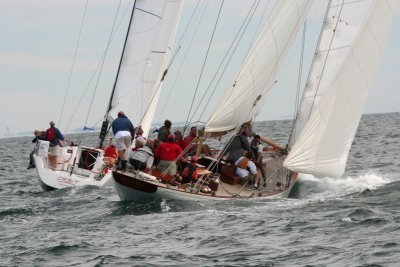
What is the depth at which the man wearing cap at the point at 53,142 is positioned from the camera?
2362 centimetres

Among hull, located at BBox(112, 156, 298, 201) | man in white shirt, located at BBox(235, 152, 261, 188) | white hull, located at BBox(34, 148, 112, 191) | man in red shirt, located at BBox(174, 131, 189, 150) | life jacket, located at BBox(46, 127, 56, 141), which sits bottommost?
white hull, located at BBox(34, 148, 112, 191)

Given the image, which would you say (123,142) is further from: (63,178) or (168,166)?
(63,178)

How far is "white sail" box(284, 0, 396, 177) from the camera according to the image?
57.1 ft

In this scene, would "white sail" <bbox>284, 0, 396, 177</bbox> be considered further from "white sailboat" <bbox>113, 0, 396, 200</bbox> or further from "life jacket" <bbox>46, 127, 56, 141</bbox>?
"life jacket" <bbox>46, 127, 56, 141</bbox>

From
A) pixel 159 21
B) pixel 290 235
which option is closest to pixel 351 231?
pixel 290 235

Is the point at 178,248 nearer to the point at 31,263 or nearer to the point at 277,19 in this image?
the point at 31,263

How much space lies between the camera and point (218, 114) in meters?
18.7

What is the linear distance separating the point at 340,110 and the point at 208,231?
4.88 m

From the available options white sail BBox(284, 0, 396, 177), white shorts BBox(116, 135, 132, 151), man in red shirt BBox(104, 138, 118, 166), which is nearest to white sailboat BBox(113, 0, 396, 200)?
white sail BBox(284, 0, 396, 177)

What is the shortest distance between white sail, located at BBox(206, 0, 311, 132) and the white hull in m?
5.08

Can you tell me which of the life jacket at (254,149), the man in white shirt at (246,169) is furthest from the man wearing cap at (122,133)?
the life jacket at (254,149)

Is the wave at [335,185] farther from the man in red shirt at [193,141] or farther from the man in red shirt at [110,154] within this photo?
the man in red shirt at [110,154]

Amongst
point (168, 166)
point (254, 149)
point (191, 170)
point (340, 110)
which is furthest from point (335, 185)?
point (168, 166)

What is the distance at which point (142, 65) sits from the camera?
2652cm
